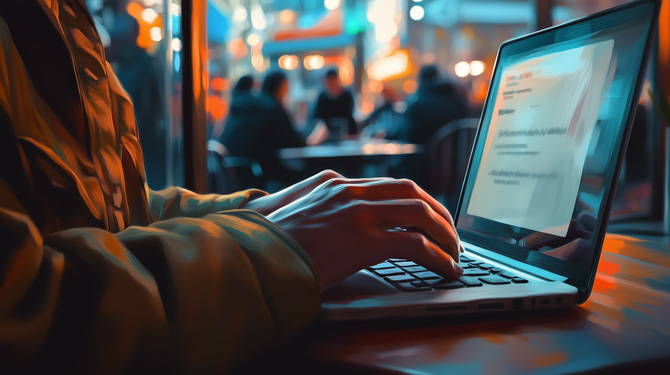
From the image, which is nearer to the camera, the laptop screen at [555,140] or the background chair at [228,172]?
the laptop screen at [555,140]

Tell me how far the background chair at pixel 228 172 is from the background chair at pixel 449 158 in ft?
4.43

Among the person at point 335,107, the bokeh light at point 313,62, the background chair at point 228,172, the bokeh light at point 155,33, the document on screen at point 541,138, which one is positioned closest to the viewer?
the document on screen at point 541,138

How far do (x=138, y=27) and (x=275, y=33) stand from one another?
9175 mm

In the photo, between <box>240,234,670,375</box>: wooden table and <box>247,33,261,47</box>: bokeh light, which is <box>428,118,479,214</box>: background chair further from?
<box>247,33,261,47</box>: bokeh light

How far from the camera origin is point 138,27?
197 centimetres

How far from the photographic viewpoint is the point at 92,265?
33cm

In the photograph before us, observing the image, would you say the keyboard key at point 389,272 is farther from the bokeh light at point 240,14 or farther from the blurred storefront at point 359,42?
the bokeh light at point 240,14

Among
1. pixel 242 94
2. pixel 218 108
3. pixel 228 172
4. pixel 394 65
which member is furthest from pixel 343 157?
pixel 218 108

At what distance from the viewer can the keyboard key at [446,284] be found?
478 millimetres

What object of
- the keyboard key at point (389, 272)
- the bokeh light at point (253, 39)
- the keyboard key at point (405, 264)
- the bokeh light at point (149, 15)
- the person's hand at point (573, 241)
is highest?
the bokeh light at point (253, 39)

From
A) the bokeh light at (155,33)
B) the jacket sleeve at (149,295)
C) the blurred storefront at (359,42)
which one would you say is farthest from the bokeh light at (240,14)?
the jacket sleeve at (149,295)

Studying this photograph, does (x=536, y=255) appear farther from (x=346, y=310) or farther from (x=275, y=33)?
(x=275, y=33)

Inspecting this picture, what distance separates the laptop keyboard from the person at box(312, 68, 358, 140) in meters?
4.66

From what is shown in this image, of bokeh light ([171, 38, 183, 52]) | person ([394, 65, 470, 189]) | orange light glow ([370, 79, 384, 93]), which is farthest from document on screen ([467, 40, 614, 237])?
orange light glow ([370, 79, 384, 93])
